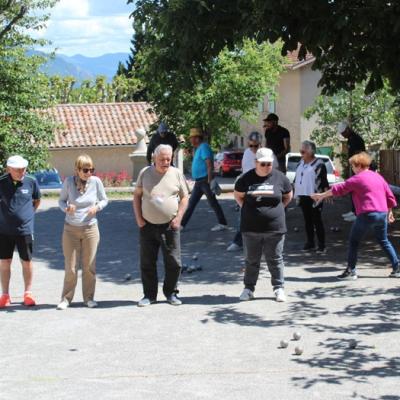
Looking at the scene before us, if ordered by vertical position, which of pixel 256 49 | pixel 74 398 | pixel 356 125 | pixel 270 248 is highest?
pixel 256 49

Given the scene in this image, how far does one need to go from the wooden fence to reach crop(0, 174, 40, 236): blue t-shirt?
16.7 m

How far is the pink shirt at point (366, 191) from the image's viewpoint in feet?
33.4

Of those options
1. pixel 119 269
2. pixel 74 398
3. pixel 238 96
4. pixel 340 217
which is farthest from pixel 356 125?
pixel 74 398

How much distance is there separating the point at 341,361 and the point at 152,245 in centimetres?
300

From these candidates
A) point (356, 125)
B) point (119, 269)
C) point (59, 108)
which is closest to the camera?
point (119, 269)

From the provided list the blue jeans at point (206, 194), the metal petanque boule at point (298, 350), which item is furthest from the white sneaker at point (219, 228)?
the metal petanque boule at point (298, 350)

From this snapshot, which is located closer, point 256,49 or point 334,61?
point 334,61

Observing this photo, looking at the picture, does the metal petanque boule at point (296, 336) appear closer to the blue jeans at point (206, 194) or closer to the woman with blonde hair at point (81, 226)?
the woman with blonde hair at point (81, 226)

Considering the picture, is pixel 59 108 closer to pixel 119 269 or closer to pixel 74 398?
pixel 119 269

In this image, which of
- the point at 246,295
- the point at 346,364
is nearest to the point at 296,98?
the point at 246,295

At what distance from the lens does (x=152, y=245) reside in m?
9.32

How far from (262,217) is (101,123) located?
4080 cm

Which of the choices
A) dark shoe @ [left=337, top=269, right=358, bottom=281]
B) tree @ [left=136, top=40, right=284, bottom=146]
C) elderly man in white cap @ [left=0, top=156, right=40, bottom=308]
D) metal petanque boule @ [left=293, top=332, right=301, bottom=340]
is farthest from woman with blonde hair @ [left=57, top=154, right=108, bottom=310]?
tree @ [left=136, top=40, right=284, bottom=146]

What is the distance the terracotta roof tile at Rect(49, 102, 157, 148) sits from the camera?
4781 cm
